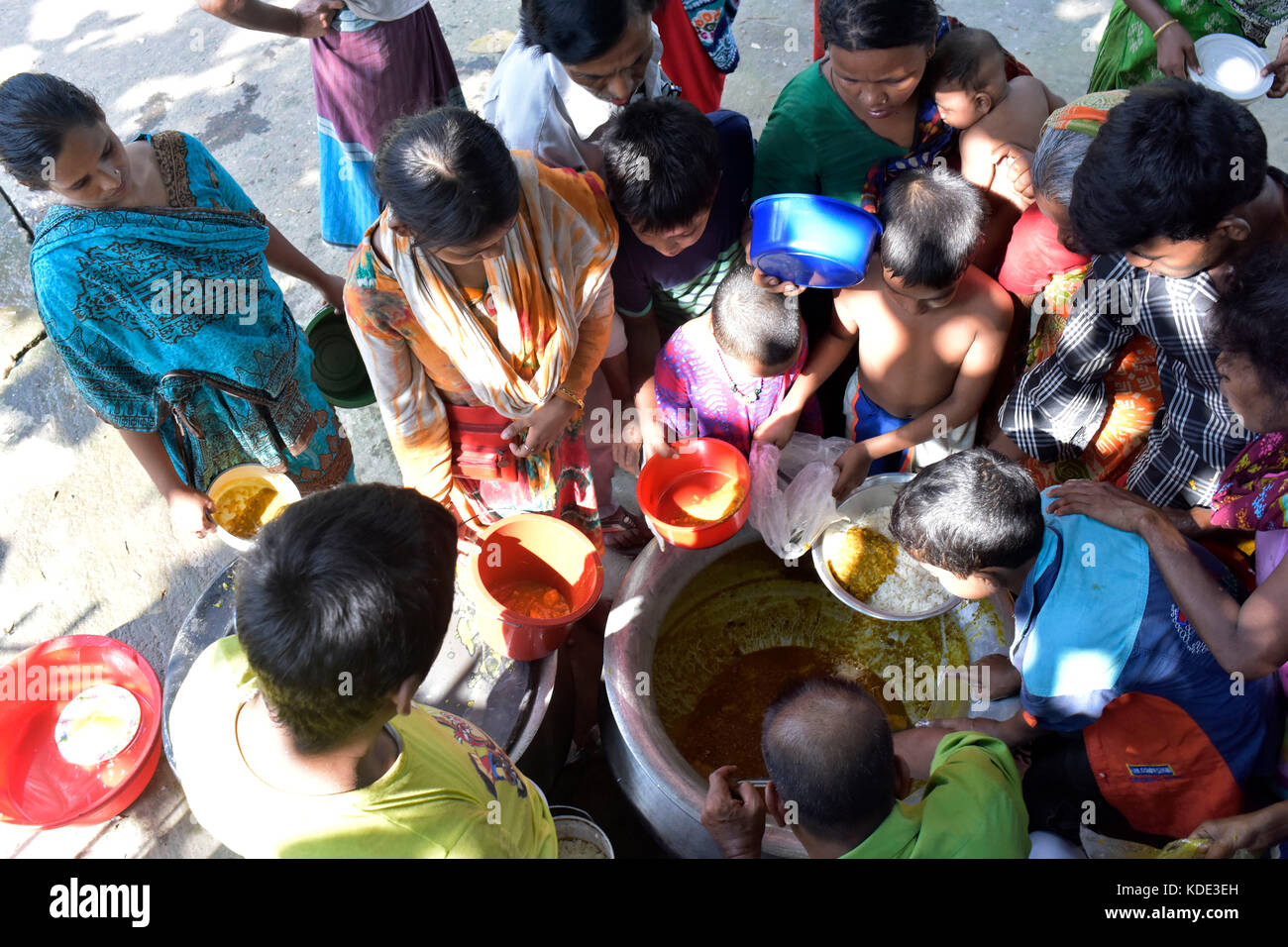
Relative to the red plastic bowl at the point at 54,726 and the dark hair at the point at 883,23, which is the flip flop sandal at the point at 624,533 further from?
the dark hair at the point at 883,23

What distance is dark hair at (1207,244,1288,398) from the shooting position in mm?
1664

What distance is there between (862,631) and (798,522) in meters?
0.42

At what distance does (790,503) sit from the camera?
95.7 inches

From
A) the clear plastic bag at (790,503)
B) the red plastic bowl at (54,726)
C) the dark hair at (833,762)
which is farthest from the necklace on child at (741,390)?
the red plastic bowl at (54,726)

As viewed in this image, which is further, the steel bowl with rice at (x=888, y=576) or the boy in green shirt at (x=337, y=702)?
the steel bowl with rice at (x=888, y=576)

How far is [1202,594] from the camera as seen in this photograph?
5.92 feet

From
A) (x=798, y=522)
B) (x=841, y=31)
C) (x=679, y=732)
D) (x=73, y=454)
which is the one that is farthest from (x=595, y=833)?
(x=73, y=454)

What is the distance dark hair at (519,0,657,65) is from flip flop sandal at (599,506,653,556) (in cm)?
142

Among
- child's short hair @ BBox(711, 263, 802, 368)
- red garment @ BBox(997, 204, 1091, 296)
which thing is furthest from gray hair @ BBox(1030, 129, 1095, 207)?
child's short hair @ BBox(711, 263, 802, 368)

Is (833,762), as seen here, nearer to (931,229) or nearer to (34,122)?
(931,229)

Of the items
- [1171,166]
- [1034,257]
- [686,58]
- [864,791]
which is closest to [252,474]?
[864,791]

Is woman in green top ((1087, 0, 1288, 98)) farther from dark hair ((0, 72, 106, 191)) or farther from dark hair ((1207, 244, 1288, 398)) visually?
dark hair ((0, 72, 106, 191))

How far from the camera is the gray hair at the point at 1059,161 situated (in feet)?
6.77
